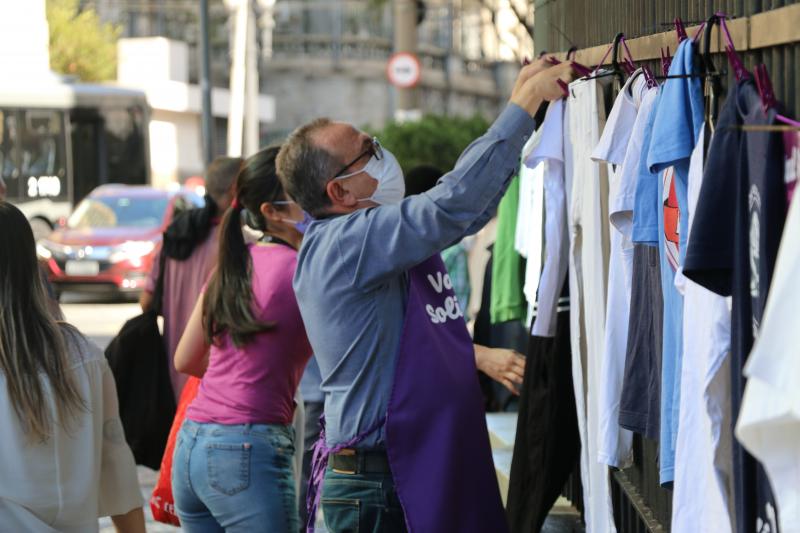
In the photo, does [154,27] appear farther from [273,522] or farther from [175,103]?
[273,522]

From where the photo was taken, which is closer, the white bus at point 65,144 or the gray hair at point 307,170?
the gray hair at point 307,170

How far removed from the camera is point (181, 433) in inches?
192

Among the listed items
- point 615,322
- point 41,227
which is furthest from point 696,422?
point 41,227

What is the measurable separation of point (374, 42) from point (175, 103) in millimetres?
6613

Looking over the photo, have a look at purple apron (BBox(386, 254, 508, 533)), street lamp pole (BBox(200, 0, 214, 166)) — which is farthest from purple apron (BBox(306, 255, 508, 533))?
street lamp pole (BBox(200, 0, 214, 166))

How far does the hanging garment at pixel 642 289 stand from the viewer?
3.86 meters

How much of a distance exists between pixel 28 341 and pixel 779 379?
234 cm

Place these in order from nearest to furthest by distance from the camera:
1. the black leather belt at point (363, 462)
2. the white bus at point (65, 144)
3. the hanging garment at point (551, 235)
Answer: the black leather belt at point (363, 462) < the hanging garment at point (551, 235) < the white bus at point (65, 144)

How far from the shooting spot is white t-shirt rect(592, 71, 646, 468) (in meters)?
4.16

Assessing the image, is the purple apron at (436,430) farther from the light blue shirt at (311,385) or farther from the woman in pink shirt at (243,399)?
the light blue shirt at (311,385)

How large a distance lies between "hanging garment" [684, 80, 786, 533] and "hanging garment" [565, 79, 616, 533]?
1.75m

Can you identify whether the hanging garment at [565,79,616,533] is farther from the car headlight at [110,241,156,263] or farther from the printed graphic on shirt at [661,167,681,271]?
the car headlight at [110,241,156,263]

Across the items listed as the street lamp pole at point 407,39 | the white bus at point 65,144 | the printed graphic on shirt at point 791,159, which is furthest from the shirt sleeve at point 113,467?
the white bus at point 65,144

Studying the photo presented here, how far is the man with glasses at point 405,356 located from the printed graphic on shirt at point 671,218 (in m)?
0.43
